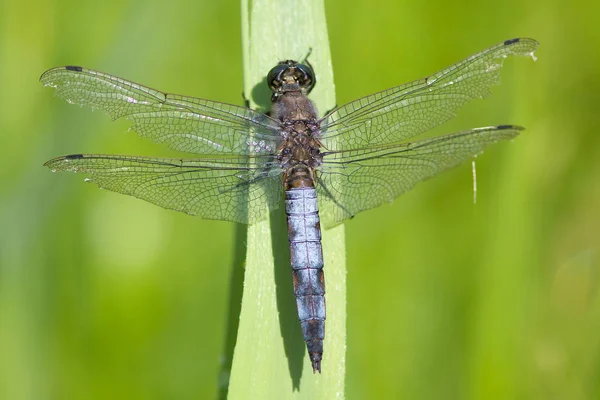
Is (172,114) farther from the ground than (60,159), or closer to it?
farther from the ground

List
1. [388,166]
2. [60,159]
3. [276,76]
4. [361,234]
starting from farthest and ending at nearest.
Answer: [361,234] < [388,166] < [276,76] < [60,159]

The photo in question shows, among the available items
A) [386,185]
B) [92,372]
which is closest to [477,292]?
[386,185]

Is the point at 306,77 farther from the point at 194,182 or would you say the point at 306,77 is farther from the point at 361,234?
the point at 361,234

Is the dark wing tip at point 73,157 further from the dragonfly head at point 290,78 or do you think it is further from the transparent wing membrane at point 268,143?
the dragonfly head at point 290,78

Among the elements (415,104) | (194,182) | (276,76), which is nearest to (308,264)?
(194,182)

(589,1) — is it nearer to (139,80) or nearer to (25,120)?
(139,80)

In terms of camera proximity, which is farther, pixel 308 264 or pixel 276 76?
pixel 276 76
